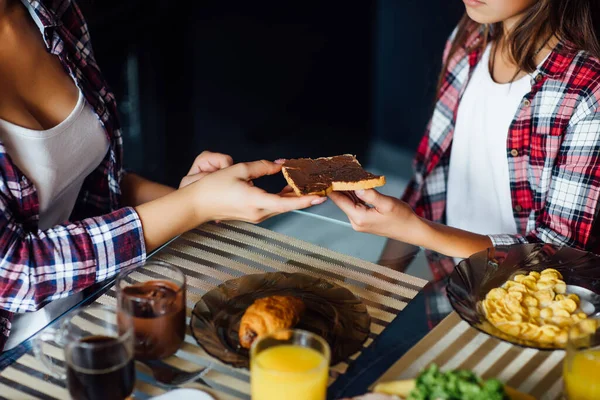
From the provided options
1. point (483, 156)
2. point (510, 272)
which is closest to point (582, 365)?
point (510, 272)

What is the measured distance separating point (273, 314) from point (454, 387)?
13.9 inches

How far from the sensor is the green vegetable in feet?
3.28

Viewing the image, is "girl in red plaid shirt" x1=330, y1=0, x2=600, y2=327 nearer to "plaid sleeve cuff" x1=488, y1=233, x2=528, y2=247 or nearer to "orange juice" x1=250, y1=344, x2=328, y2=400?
"plaid sleeve cuff" x1=488, y1=233, x2=528, y2=247

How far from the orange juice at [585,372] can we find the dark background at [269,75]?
8.50 ft

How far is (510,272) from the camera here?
1.49 metres

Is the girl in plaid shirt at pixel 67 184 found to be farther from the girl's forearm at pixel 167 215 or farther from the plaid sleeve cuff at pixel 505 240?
the plaid sleeve cuff at pixel 505 240

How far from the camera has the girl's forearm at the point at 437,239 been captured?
5.46ft

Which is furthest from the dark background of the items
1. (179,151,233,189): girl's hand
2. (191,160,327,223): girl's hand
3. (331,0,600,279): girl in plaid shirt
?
(191,160,327,223): girl's hand

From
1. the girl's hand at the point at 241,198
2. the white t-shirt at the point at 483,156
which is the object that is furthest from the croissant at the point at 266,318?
the white t-shirt at the point at 483,156

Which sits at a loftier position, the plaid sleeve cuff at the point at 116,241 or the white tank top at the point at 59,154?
the white tank top at the point at 59,154

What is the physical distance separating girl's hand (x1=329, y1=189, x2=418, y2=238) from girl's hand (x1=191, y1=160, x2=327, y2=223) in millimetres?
115

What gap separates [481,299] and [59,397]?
0.76 m

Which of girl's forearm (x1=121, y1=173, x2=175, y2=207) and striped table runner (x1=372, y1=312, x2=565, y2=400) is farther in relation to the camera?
girl's forearm (x1=121, y1=173, x2=175, y2=207)

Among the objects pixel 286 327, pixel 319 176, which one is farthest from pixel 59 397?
pixel 319 176
